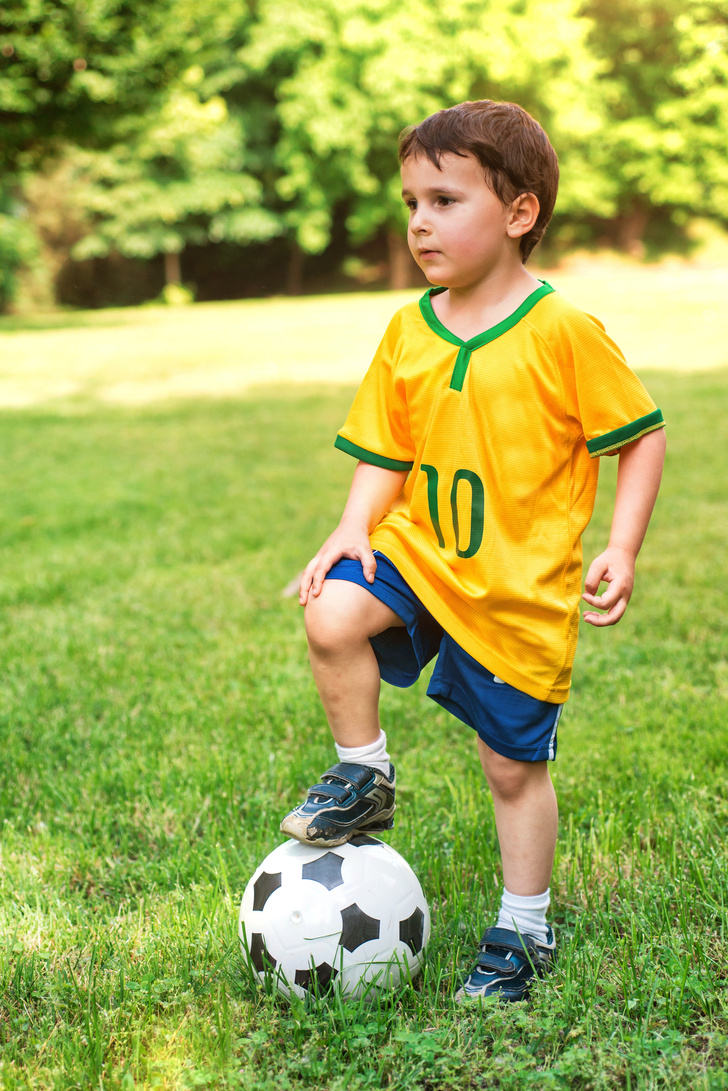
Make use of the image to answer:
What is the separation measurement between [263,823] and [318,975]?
77 centimetres

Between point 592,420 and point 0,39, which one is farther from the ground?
point 0,39

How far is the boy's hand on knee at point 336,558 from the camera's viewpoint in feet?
6.95

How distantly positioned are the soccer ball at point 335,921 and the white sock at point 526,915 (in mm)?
184

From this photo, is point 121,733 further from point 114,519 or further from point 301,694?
point 114,519

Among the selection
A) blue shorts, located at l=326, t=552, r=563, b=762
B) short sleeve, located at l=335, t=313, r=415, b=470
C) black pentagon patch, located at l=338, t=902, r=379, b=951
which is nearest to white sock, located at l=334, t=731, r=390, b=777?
blue shorts, located at l=326, t=552, r=563, b=762

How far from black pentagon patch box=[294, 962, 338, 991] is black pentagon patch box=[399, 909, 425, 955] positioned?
6.8 inches

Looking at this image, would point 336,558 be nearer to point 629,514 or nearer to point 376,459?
point 376,459

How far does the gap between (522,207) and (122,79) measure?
1899 cm

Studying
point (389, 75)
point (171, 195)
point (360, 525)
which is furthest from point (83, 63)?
point (360, 525)

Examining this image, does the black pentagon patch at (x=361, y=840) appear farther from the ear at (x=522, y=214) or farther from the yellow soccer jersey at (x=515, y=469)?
the ear at (x=522, y=214)

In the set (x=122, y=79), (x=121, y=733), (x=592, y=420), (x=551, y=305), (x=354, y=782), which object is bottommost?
(x=121, y=733)

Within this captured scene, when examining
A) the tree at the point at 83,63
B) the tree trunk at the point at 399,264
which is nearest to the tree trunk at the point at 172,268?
the tree trunk at the point at 399,264

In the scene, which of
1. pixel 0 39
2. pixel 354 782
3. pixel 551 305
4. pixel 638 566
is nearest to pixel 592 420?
pixel 551 305

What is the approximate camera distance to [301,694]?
371 centimetres
